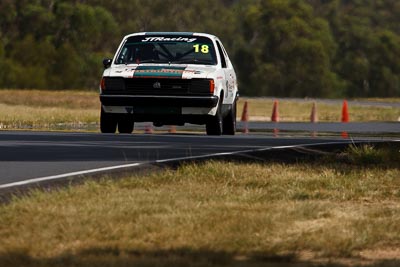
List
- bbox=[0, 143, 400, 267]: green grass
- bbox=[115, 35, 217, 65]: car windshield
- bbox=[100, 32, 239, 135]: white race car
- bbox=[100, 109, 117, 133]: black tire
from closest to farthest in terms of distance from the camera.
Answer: bbox=[0, 143, 400, 267]: green grass, bbox=[100, 32, 239, 135]: white race car, bbox=[115, 35, 217, 65]: car windshield, bbox=[100, 109, 117, 133]: black tire

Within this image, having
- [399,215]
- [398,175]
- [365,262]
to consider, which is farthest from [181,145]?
[365,262]

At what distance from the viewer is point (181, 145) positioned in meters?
19.9

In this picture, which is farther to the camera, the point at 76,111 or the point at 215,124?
the point at 76,111

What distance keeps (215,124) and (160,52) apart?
1493mm

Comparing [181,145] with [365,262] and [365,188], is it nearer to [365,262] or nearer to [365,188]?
[365,188]

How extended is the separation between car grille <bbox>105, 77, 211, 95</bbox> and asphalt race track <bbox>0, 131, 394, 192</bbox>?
709 millimetres

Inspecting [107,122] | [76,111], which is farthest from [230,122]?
[76,111]

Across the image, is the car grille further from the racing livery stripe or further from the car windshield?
the car windshield

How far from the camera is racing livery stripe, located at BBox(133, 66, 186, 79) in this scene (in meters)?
22.8

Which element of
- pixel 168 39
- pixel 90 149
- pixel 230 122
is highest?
pixel 168 39

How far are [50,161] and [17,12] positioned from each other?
293 ft

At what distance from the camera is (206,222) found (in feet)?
35.2

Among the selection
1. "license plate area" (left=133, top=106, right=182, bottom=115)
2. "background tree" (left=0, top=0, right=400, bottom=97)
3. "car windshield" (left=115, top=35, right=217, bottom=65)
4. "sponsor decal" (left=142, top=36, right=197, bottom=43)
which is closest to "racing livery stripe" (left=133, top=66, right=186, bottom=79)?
"car windshield" (left=115, top=35, right=217, bottom=65)

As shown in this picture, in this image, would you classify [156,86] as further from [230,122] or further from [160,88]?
[230,122]
